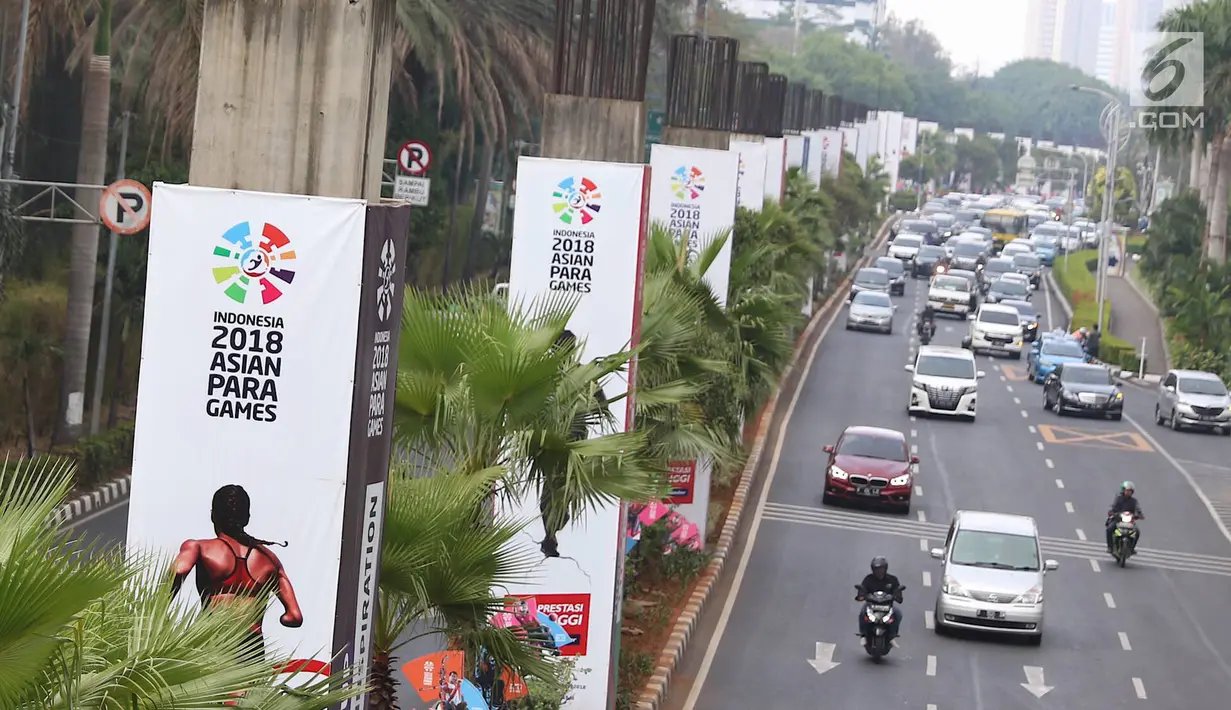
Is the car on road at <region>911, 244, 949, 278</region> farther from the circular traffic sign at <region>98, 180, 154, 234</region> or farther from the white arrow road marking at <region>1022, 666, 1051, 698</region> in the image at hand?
the circular traffic sign at <region>98, 180, 154, 234</region>

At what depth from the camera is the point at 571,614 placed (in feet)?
54.5

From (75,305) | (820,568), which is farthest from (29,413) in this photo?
(820,568)

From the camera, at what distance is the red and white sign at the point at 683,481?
23.8m

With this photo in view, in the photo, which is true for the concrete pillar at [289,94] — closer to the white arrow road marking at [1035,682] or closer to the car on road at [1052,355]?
the white arrow road marking at [1035,682]

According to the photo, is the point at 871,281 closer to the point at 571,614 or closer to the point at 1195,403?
the point at 1195,403

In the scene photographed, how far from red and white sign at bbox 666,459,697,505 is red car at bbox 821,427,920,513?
7.30 meters

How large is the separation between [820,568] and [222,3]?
20.1 meters

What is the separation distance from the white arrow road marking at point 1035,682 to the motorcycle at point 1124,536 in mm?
6930

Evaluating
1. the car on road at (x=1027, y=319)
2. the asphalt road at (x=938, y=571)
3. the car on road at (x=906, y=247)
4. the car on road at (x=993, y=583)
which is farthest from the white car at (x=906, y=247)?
the car on road at (x=993, y=583)

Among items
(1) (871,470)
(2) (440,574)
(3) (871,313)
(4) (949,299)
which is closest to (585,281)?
(2) (440,574)

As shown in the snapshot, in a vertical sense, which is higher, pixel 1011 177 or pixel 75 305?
pixel 1011 177

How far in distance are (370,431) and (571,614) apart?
25.8ft

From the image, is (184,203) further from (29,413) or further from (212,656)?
(29,413)

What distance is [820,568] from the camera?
28.2m
